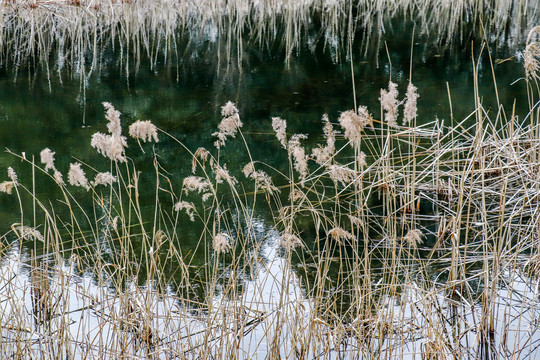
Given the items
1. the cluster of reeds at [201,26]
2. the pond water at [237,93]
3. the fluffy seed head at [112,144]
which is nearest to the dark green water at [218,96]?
the pond water at [237,93]

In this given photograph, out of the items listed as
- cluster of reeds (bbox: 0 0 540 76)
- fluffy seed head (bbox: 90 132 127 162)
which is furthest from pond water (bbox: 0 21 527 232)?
fluffy seed head (bbox: 90 132 127 162)

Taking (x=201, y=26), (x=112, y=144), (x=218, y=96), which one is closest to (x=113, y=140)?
(x=112, y=144)

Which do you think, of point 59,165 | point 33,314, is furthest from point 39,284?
point 59,165

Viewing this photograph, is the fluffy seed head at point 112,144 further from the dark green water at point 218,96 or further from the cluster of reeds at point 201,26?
the cluster of reeds at point 201,26

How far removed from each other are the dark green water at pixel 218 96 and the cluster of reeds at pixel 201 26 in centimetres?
31

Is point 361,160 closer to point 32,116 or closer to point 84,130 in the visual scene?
point 84,130

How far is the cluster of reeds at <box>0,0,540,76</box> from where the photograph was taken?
8.88 meters

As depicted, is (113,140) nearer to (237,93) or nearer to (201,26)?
(237,93)

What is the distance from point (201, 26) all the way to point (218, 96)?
9.41 ft

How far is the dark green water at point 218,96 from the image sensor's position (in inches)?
246

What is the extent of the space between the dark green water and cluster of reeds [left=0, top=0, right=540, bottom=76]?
1.02 feet

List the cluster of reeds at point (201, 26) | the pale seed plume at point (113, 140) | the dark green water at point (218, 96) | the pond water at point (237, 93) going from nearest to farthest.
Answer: the pale seed plume at point (113, 140) < the dark green water at point (218, 96) < the pond water at point (237, 93) < the cluster of reeds at point (201, 26)

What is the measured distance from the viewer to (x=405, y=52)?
915 centimetres

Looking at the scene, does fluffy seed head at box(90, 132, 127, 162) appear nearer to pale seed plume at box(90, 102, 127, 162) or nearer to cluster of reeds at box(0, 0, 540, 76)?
pale seed plume at box(90, 102, 127, 162)
